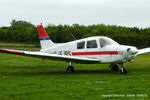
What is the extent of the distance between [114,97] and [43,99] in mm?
1971

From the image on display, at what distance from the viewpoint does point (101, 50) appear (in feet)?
50.8

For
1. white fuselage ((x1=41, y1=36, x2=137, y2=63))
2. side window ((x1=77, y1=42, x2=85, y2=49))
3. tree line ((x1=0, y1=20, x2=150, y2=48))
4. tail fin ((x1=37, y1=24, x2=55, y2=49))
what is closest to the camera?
white fuselage ((x1=41, y1=36, x2=137, y2=63))

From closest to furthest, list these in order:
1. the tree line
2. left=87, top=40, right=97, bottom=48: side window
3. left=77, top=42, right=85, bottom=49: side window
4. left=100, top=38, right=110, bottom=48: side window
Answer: left=100, top=38, right=110, bottom=48: side window → left=87, top=40, right=97, bottom=48: side window → left=77, top=42, right=85, bottom=49: side window → the tree line

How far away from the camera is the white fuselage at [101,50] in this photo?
1444 cm

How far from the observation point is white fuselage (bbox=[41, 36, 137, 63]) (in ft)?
47.4


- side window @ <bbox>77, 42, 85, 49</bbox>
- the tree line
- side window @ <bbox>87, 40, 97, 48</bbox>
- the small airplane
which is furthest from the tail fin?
the tree line

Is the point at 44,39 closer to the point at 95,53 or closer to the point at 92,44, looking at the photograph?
the point at 92,44

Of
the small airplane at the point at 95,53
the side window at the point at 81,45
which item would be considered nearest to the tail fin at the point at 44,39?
the small airplane at the point at 95,53

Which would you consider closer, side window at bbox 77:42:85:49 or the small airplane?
the small airplane

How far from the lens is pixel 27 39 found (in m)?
80.2

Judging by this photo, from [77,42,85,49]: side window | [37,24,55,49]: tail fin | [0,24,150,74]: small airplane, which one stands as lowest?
A: [0,24,150,74]: small airplane

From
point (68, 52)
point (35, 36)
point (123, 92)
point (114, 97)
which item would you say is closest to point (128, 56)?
point (68, 52)

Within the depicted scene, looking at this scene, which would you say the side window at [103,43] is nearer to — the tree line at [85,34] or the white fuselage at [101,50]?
the white fuselage at [101,50]

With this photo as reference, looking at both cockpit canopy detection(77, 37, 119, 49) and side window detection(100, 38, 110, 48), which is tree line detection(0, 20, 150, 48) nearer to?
cockpit canopy detection(77, 37, 119, 49)
